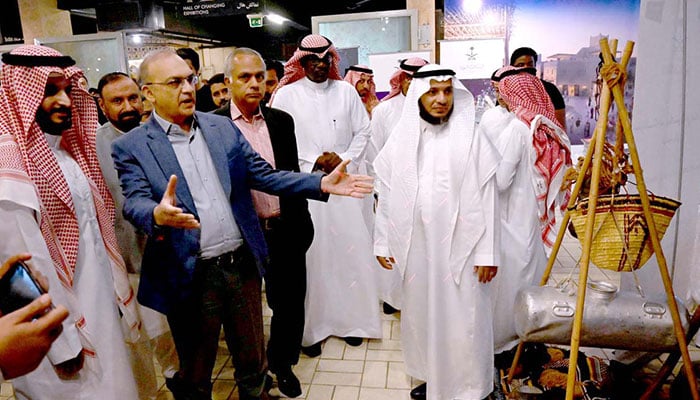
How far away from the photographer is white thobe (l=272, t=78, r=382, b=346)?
320 centimetres

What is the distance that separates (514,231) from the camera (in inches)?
113

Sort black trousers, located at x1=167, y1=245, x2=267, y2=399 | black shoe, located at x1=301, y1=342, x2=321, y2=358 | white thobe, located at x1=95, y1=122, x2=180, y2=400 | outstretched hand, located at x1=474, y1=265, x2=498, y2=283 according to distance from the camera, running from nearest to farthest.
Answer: black trousers, located at x1=167, y1=245, x2=267, y2=399, outstretched hand, located at x1=474, y1=265, x2=498, y2=283, white thobe, located at x1=95, y1=122, x2=180, y2=400, black shoe, located at x1=301, y1=342, x2=321, y2=358

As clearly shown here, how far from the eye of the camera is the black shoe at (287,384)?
275 cm

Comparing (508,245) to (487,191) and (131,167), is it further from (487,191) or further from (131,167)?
(131,167)

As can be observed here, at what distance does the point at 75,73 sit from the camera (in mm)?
2123

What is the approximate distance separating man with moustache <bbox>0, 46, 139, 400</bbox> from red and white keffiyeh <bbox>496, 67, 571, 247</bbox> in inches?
92.3

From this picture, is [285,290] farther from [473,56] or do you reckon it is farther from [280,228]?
[473,56]

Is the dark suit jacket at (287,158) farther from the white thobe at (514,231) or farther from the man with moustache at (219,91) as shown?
the man with moustache at (219,91)

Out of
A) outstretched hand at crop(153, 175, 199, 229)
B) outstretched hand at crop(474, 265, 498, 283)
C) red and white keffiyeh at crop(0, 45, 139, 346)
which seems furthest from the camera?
outstretched hand at crop(474, 265, 498, 283)

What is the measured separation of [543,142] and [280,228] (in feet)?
5.39

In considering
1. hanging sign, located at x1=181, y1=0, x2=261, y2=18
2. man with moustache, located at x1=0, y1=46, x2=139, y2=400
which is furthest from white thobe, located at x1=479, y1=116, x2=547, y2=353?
hanging sign, located at x1=181, y1=0, x2=261, y2=18

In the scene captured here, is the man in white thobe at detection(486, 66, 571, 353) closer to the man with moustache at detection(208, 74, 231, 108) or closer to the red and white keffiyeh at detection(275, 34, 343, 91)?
the red and white keffiyeh at detection(275, 34, 343, 91)

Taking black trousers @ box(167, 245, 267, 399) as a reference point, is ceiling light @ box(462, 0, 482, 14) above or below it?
above

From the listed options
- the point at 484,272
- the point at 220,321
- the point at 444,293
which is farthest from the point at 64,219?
the point at 484,272
